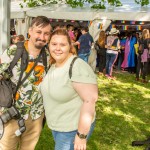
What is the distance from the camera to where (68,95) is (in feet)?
6.63

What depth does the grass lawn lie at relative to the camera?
4.19 m

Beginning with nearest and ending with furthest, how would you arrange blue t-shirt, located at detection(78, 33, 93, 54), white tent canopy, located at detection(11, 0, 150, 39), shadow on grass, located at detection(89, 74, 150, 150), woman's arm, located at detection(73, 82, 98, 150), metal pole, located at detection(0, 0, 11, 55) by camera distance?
1. woman's arm, located at detection(73, 82, 98, 150)
2. metal pole, located at detection(0, 0, 11, 55)
3. shadow on grass, located at detection(89, 74, 150, 150)
4. blue t-shirt, located at detection(78, 33, 93, 54)
5. white tent canopy, located at detection(11, 0, 150, 39)

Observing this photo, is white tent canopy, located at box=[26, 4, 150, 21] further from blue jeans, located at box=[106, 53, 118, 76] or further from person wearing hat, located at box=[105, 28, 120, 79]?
blue jeans, located at box=[106, 53, 118, 76]

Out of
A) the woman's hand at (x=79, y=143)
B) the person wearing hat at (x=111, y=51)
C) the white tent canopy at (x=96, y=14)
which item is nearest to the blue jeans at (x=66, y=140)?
the woman's hand at (x=79, y=143)

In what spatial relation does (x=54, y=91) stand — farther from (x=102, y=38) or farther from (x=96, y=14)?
(x=96, y=14)

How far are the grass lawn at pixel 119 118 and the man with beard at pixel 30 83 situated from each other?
146 cm

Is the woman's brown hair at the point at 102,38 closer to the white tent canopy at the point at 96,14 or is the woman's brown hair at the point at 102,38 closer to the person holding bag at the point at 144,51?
the white tent canopy at the point at 96,14

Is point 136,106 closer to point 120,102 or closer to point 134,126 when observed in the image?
point 120,102

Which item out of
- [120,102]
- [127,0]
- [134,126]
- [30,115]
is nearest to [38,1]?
[127,0]

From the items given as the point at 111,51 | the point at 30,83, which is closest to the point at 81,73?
the point at 30,83

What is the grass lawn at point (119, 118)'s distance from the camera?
419 cm

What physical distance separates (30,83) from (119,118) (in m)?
Result: 3.22

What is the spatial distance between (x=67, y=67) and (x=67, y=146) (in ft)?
2.13

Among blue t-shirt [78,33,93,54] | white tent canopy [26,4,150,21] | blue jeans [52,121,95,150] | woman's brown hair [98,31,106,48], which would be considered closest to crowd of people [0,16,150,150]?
blue jeans [52,121,95,150]
